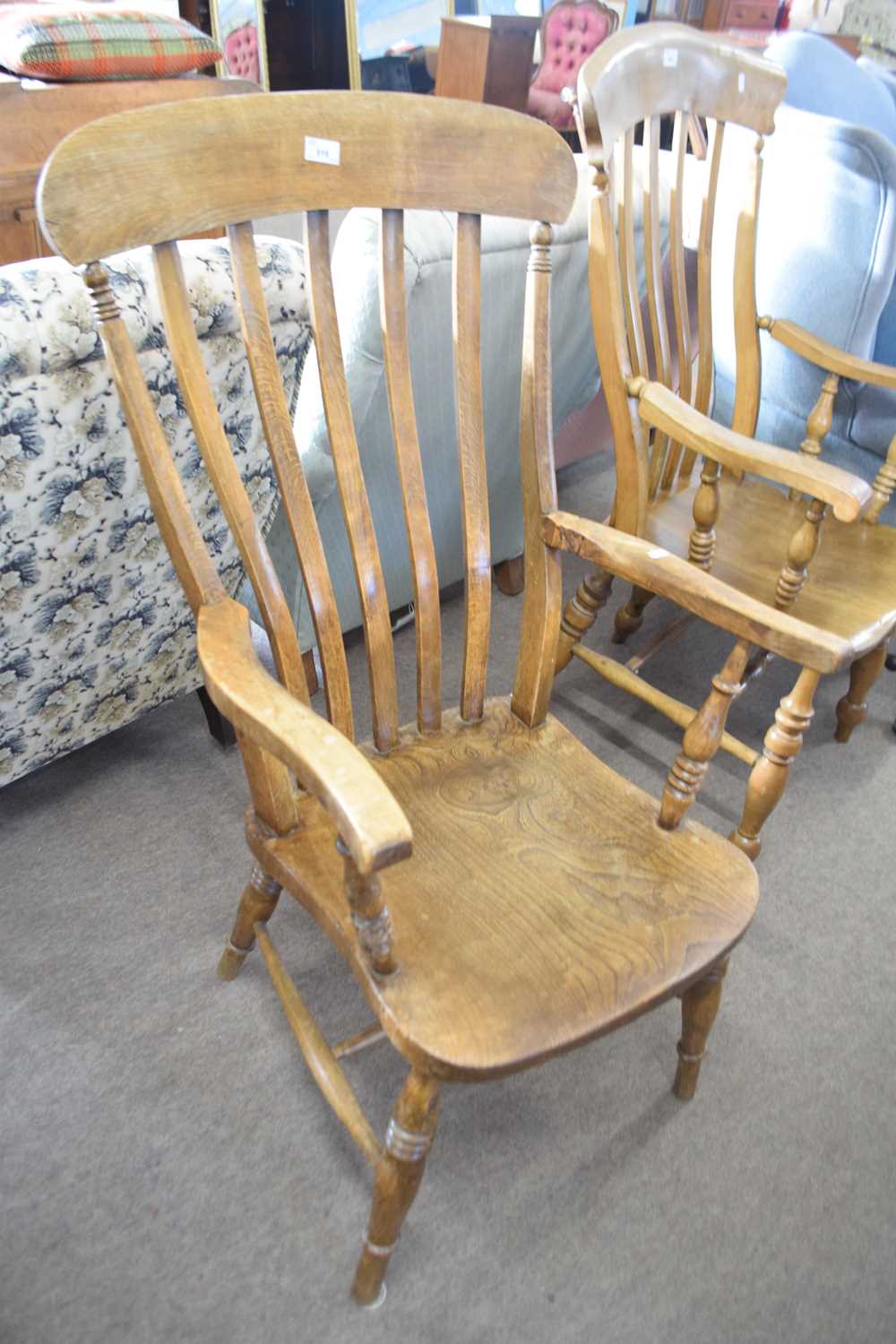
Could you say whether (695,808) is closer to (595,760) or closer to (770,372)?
(595,760)

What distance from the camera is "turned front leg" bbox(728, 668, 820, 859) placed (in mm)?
1085

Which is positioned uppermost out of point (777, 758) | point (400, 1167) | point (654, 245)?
point (654, 245)

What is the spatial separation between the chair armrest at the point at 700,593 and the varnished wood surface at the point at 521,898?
0.25 metres

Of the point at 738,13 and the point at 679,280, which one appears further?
the point at 738,13

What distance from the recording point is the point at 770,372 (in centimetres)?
188

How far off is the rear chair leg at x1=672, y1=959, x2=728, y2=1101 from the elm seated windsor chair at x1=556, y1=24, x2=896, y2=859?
23 centimetres

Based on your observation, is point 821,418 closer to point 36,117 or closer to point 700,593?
point 700,593

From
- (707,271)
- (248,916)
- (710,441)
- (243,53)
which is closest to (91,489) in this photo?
(248,916)

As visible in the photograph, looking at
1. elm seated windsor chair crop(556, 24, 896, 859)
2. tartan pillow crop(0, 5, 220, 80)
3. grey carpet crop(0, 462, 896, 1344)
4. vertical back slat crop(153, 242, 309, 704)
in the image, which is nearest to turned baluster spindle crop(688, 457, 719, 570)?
elm seated windsor chair crop(556, 24, 896, 859)

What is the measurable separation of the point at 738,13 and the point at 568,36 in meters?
1.19

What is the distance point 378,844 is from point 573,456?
6.97ft

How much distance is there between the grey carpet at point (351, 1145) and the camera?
3.43 ft

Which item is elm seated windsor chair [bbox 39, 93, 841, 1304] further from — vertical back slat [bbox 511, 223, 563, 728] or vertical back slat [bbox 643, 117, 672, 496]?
vertical back slat [bbox 643, 117, 672, 496]

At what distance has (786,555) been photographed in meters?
1.53
